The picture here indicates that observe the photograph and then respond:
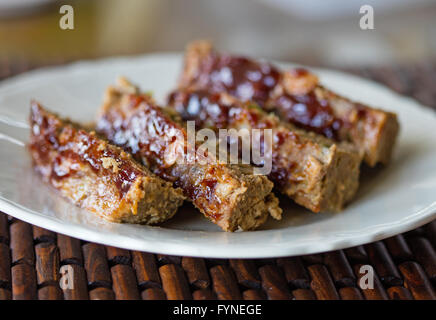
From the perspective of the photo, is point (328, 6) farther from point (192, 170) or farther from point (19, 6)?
point (192, 170)

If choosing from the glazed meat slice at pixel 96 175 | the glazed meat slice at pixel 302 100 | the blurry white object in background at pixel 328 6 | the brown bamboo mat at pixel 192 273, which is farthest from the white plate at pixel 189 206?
the blurry white object in background at pixel 328 6

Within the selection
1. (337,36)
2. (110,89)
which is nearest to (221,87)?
(110,89)

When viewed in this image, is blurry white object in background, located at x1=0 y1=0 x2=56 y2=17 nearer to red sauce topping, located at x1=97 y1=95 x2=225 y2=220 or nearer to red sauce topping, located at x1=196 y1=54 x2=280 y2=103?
red sauce topping, located at x1=196 y1=54 x2=280 y2=103

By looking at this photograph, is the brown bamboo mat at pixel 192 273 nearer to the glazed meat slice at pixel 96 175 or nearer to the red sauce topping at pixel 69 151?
the glazed meat slice at pixel 96 175

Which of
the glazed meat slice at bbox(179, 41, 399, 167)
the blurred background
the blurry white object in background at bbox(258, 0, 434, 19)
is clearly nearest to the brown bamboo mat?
the glazed meat slice at bbox(179, 41, 399, 167)

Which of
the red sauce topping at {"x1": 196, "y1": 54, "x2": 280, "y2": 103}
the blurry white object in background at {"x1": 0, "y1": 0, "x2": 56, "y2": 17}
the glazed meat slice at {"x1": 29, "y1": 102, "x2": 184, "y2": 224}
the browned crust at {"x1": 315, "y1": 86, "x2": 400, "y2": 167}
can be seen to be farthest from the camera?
the blurry white object in background at {"x1": 0, "y1": 0, "x2": 56, "y2": 17}

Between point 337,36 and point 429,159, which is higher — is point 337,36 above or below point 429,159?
above
